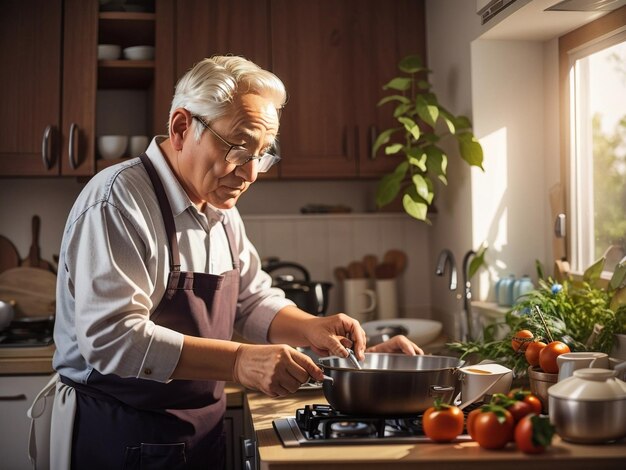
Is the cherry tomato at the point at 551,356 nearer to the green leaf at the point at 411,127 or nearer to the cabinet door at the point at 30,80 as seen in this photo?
the green leaf at the point at 411,127

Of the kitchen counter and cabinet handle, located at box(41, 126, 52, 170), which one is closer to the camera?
the kitchen counter

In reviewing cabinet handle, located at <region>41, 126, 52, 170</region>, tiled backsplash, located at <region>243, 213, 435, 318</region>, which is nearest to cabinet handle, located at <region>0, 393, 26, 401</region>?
cabinet handle, located at <region>41, 126, 52, 170</region>

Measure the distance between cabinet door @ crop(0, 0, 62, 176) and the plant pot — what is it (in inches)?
80.0

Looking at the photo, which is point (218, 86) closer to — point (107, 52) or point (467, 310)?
point (467, 310)

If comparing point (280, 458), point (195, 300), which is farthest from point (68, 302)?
point (280, 458)

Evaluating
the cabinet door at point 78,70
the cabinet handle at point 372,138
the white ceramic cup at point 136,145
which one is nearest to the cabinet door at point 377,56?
the cabinet handle at point 372,138

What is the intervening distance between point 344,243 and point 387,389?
6.35ft

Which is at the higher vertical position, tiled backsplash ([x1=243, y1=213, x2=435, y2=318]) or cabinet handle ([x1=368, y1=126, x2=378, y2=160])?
cabinet handle ([x1=368, y1=126, x2=378, y2=160])

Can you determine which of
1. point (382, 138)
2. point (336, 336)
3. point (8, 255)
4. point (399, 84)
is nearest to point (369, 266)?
point (382, 138)

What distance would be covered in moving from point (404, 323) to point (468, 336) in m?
0.37

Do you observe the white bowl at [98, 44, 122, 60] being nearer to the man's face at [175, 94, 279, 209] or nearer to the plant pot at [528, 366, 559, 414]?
the man's face at [175, 94, 279, 209]

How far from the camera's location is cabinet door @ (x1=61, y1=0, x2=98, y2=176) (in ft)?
10.2

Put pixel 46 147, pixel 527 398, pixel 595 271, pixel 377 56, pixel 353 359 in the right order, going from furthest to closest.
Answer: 1. pixel 377 56
2. pixel 46 147
3. pixel 595 271
4. pixel 353 359
5. pixel 527 398

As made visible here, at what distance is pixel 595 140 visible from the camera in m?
2.65
